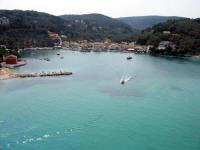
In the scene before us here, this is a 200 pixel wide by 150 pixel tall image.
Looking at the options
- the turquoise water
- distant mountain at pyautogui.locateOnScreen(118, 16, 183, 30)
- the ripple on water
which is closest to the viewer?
the turquoise water

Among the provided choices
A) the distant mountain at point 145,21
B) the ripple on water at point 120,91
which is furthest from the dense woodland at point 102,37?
the distant mountain at point 145,21

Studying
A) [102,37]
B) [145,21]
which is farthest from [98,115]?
[145,21]

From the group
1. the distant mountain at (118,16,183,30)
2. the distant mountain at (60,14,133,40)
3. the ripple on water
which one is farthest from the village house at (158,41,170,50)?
the distant mountain at (118,16,183,30)

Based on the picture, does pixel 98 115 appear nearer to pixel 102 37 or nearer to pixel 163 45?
pixel 163 45

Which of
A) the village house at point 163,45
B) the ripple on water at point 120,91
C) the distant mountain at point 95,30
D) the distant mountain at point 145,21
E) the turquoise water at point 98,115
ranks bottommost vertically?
the turquoise water at point 98,115

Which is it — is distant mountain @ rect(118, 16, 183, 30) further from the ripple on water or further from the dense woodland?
the ripple on water

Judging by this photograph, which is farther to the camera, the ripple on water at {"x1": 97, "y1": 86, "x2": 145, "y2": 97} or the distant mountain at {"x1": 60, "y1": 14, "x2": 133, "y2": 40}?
the distant mountain at {"x1": 60, "y1": 14, "x2": 133, "y2": 40}

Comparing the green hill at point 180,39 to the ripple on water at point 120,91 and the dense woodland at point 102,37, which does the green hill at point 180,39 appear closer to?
the dense woodland at point 102,37

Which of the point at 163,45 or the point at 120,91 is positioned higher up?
the point at 163,45

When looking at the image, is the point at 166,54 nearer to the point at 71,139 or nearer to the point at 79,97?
the point at 79,97
